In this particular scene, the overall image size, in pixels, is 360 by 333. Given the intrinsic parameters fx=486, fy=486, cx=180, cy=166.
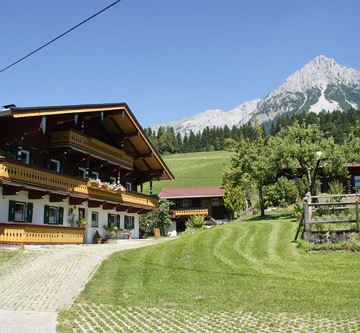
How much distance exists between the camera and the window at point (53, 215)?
3041 centimetres

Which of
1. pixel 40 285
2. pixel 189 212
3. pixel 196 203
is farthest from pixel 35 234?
pixel 196 203

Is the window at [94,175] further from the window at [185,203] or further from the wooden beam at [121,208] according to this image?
the window at [185,203]

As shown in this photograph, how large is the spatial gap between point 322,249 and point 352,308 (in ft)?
24.7

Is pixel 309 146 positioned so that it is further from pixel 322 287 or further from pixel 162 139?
pixel 162 139

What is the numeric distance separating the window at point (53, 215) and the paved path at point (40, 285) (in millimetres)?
8412

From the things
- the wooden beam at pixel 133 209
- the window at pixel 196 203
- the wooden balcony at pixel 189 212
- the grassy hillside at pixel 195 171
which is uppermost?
the grassy hillside at pixel 195 171

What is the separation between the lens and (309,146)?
125ft

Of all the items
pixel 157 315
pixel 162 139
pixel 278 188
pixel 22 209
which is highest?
pixel 162 139

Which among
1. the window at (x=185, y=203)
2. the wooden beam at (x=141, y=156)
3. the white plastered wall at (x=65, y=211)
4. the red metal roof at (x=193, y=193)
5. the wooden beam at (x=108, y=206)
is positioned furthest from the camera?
the window at (x=185, y=203)

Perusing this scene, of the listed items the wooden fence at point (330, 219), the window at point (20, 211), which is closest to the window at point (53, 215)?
the window at point (20, 211)

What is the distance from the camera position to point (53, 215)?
31.3 m

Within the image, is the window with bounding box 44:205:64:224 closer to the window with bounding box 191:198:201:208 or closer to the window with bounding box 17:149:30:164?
the window with bounding box 17:149:30:164

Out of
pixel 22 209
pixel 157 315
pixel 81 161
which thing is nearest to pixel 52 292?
pixel 157 315

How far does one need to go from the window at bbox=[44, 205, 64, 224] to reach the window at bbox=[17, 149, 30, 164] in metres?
3.12
